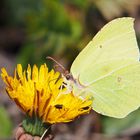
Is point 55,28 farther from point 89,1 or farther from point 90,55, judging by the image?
point 90,55

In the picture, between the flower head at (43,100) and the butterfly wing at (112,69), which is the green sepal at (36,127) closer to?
the flower head at (43,100)

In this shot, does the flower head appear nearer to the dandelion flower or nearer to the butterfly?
the dandelion flower

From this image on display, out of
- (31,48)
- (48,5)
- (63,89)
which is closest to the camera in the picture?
(63,89)

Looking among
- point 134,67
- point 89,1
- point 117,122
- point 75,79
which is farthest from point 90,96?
point 89,1

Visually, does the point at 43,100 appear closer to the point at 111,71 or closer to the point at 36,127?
the point at 36,127

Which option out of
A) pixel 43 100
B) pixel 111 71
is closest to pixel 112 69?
pixel 111 71

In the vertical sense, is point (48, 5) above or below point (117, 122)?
above

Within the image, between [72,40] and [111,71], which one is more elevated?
[111,71]
